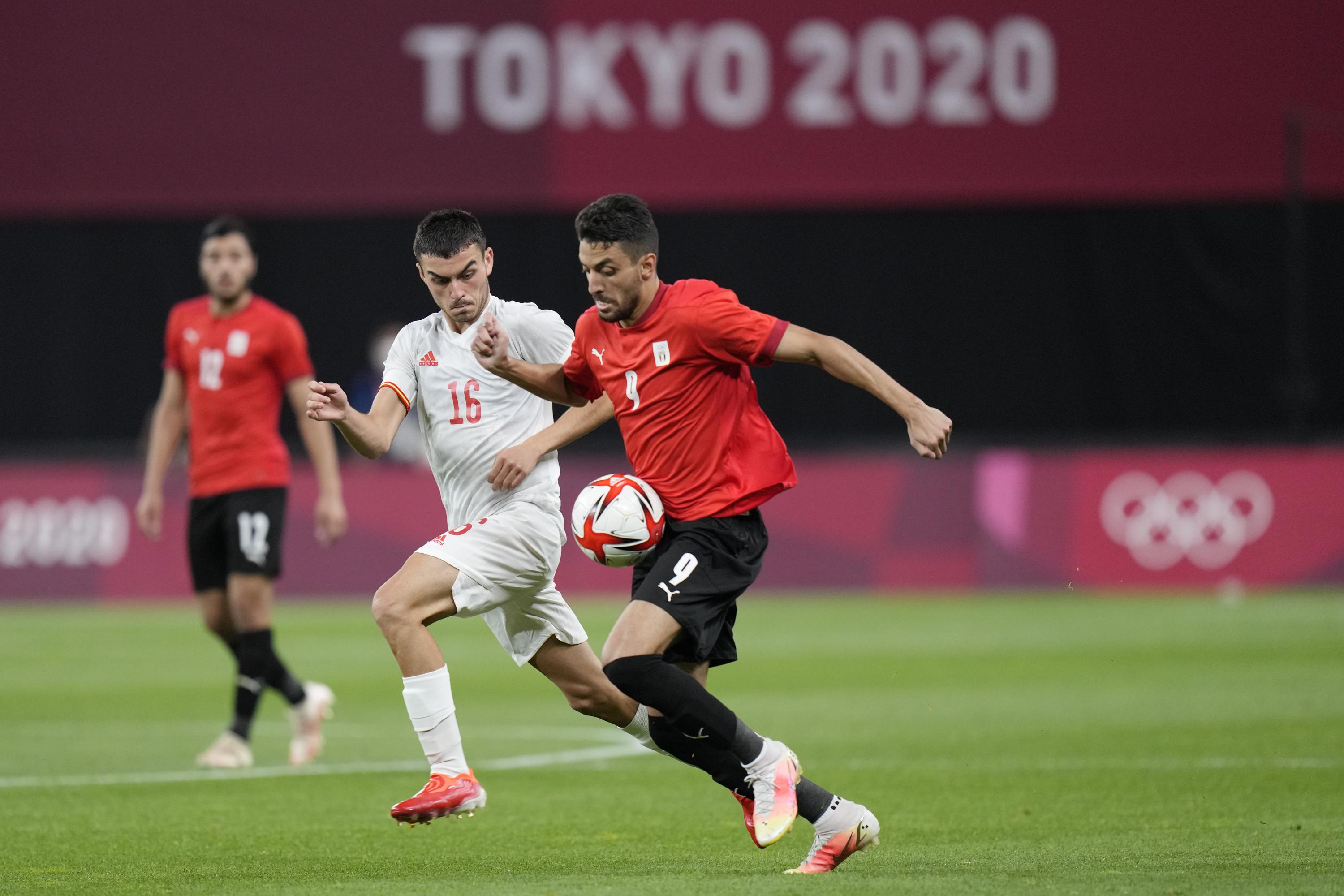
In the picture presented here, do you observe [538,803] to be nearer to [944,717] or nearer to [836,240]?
[944,717]

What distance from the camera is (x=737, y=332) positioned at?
654cm

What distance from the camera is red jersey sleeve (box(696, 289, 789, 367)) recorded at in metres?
6.49

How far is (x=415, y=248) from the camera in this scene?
24.0 feet

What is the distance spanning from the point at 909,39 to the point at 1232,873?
15.4 meters

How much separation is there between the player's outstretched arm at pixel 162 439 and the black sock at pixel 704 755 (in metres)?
4.24

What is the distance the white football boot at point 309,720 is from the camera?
9.74m

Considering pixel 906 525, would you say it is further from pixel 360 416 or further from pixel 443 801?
pixel 443 801

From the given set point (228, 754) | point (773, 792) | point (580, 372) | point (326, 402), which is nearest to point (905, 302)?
point (228, 754)

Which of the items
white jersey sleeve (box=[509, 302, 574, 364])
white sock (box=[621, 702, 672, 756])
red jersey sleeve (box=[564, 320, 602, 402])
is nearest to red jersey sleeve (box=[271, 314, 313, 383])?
white jersey sleeve (box=[509, 302, 574, 364])

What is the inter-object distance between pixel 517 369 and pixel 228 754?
140 inches

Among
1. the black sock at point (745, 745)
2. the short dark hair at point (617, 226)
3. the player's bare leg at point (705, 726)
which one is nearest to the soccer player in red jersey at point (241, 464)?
the short dark hair at point (617, 226)

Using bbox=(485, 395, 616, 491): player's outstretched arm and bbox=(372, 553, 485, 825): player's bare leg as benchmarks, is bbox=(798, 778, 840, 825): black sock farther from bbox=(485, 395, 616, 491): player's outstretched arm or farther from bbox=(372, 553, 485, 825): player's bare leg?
bbox=(485, 395, 616, 491): player's outstretched arm

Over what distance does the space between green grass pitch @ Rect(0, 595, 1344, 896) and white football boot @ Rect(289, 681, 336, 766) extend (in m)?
0.15

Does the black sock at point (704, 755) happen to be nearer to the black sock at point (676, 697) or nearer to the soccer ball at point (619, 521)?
the black sock at point (676, 697)
